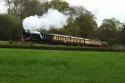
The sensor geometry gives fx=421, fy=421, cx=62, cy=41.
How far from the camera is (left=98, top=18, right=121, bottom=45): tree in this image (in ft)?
425

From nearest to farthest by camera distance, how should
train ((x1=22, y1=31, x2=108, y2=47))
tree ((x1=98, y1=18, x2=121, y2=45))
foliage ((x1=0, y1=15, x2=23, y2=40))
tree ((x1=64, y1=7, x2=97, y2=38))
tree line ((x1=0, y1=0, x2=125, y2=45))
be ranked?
1. train ((x1=22, y1=31, x2=108, y2=47))
2. foliage ((x1=0, y1=15, x2=23, y2=40))
3. tree line ((x1=0, y1=0, x2=125, y2=45))
4. tree ((x1=64, y1=7, x2=97, y2=38))
5. tree ((x1=98, y1=18, x2=121, y2=45))

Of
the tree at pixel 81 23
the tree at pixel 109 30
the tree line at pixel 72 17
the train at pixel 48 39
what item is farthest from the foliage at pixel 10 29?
the tree at pixel 109 30

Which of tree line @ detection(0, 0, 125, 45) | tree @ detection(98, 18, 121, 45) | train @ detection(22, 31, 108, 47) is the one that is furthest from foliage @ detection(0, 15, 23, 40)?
tree @ detection(98, 18, 121, 45)

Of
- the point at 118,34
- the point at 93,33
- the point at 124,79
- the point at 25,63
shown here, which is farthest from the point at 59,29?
the point at 124,79

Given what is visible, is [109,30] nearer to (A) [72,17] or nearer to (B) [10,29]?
(A) [72,17]

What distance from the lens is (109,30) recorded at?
138 metres

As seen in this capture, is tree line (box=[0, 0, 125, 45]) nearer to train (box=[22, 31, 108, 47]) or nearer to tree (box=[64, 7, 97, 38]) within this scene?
tree (box=[64, 7, 97, 38])

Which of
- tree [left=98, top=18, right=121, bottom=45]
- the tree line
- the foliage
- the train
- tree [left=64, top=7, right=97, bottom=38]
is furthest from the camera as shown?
tree [left=98, top=18, right=121, bottom=45]

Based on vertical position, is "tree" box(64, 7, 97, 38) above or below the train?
above

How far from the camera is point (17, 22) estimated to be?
96812 mm

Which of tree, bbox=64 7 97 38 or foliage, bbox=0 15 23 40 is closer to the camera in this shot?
foliage, bbox=0 15 23 40

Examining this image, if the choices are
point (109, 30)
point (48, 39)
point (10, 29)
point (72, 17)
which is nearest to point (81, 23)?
point (72, 17)

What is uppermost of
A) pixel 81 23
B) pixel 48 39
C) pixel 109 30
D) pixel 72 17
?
pixel 72 17

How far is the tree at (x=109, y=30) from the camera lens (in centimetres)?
12968
